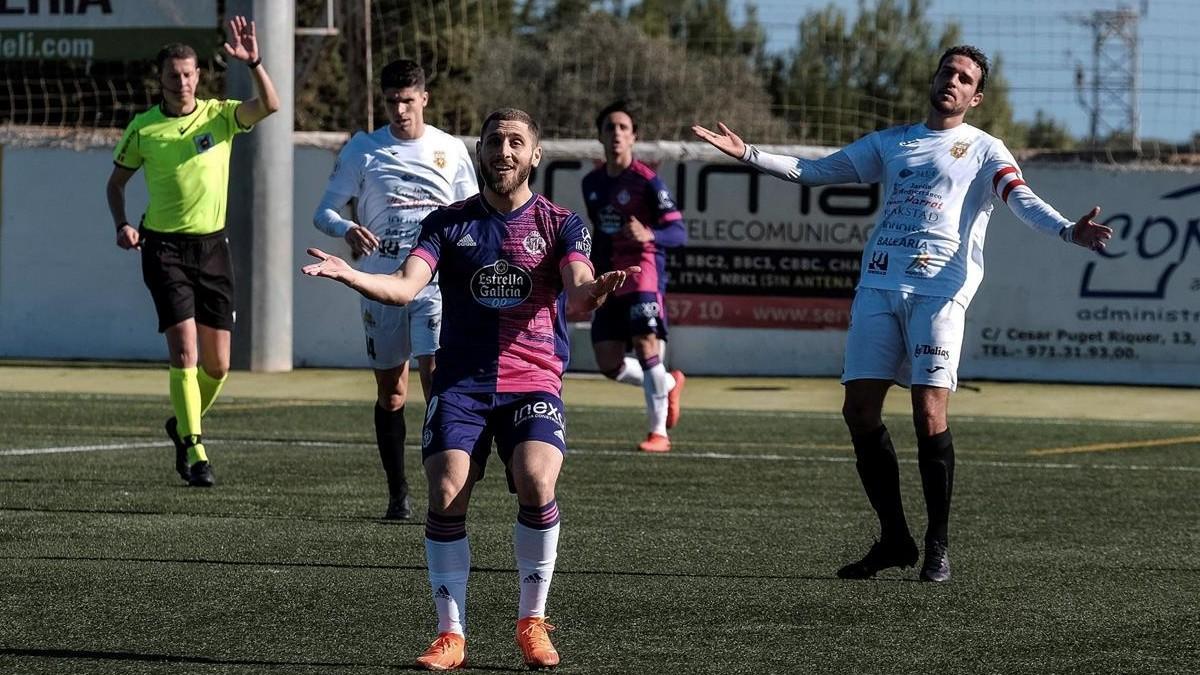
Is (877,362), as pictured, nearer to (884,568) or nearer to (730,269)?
(884,568)

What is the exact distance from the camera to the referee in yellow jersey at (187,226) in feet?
33.7

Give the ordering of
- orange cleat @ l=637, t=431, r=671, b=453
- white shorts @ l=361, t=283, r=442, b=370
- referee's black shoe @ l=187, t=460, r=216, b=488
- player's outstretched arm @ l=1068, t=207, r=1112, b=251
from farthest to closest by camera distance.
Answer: orange cleat @ l=637, t=431, r=671, b=453 → referee's black shoe @ l=187, t=460, r=216, b=488 → white shorts @ l=361, t=283, r=442, b=370 → player's outstretched arm @ l=1068, t=207, r=1112, b=251

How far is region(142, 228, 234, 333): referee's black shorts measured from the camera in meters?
10.3

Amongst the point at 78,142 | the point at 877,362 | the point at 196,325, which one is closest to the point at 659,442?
the point at 196,325

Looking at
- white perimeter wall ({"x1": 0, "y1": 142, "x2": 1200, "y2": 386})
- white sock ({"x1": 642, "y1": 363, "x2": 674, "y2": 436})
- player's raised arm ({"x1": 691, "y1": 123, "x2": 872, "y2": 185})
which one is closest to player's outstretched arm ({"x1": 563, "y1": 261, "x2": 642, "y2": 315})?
player's raised arm ({"x1": 691, "y1": 123, "x2": 872, "y2": 185})

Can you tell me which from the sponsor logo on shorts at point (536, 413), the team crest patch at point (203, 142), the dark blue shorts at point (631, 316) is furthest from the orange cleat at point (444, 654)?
the dark blue shorts at point (631, 316)

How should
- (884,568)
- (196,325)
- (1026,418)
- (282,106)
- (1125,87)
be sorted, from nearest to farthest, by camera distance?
(884,568) → (196,325) → (1026,418) → (282,106) → (1125,87)

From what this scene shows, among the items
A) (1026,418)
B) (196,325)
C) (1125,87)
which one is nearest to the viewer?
(196,325)

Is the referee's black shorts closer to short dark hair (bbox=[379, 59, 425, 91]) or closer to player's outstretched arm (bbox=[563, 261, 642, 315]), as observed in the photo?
short dark hair (bbox=[379, 59, 425, 91])

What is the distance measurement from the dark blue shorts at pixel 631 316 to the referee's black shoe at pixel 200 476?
3.36 meters

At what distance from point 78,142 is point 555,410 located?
14.2 meters

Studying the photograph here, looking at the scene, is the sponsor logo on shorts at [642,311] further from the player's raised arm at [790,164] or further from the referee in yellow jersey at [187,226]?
the player's raised arm at [790,164]

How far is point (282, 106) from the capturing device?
1820 centimetres

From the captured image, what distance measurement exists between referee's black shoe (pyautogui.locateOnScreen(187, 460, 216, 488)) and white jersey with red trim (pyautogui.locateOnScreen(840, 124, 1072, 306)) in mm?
3910
